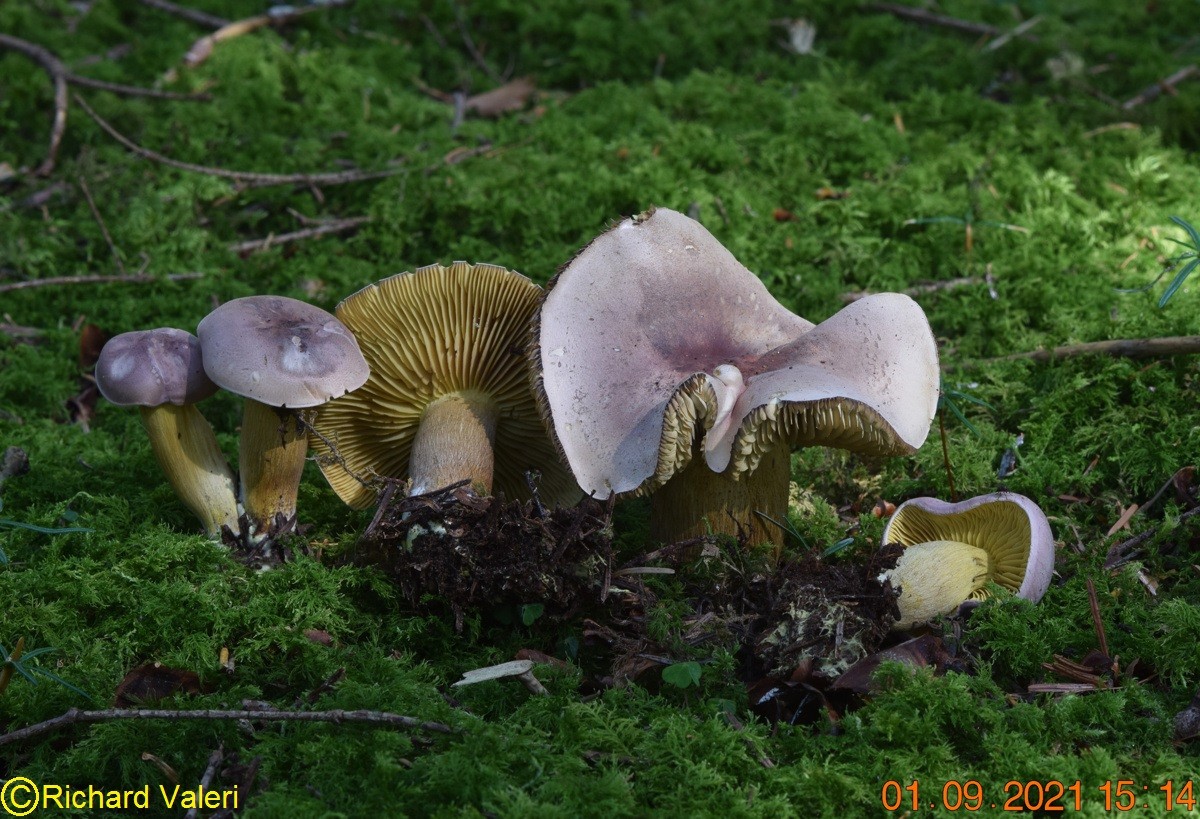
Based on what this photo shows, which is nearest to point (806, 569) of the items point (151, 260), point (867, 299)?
point (867, 299)

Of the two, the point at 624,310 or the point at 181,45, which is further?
the point at 181,45

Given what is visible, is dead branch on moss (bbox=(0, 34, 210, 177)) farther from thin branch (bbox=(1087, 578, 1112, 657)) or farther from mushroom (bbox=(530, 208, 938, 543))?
thin branch (bbox=(1087, 578, 1112, 657))

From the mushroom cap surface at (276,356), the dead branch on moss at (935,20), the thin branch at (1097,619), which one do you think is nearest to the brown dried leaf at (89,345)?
the mushroom cap surface at (276,356)

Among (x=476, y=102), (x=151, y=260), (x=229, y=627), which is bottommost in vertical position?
(x=229, y=627)

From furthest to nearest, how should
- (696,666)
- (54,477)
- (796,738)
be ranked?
(54,477), (696,666), (796,738)

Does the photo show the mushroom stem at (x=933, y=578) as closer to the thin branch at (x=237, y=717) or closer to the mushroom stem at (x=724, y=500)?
the mushroom stem at (x=724, y=500)

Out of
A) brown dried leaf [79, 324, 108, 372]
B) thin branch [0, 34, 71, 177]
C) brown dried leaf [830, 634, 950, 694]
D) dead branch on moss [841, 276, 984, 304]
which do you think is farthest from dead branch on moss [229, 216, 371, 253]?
brown dried leaf [830, 634, 950, 694]

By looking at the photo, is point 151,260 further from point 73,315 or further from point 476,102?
point 476,102
